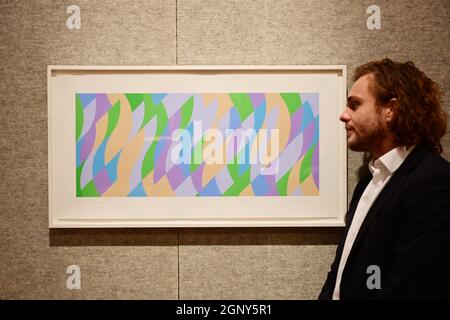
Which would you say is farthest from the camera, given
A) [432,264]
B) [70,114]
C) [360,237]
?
[70,114]

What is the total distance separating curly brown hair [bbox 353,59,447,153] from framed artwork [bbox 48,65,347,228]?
0.22m

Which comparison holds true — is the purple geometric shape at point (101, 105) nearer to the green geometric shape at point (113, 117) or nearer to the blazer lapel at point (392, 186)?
the green geometric shape at point (113, 117)

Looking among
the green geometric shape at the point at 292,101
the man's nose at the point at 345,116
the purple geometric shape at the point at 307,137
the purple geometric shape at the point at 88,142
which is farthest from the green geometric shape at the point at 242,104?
the purple geometric shape at the point at 88,142

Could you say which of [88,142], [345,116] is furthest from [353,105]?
[88,142]

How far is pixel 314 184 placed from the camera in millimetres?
1587

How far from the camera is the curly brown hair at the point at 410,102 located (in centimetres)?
130

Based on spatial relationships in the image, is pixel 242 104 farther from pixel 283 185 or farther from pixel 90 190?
pixel 90 190

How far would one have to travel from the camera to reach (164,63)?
1.60 metres

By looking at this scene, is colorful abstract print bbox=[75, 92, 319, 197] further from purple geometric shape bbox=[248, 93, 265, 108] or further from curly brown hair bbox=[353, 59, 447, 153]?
curly brown hair bbox=[353, 59, 447, 153]

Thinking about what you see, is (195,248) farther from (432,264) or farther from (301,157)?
(432,264)

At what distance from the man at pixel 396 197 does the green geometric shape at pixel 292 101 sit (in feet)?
0.70

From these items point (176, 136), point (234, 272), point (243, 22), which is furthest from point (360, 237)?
point (243, 22)

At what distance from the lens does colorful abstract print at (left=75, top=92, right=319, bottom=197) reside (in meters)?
1.57
